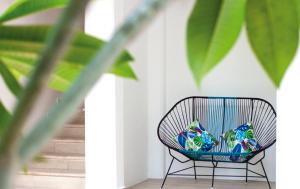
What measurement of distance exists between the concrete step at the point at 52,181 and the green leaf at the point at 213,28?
17.0 ft

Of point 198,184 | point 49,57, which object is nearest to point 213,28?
point 49,57

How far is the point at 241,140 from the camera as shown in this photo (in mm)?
5469

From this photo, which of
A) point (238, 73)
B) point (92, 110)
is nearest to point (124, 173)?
point (92, 110)

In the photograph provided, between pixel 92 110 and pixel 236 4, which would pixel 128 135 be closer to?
pixel 92 110

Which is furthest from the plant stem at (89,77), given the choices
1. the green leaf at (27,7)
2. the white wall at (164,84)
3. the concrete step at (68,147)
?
the concrete step at (68,147)

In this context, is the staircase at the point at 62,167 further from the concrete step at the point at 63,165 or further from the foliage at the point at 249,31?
the foliage at the point at 249,31

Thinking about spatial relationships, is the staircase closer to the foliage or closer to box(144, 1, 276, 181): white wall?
box(144, 1, 276, 181): white wall

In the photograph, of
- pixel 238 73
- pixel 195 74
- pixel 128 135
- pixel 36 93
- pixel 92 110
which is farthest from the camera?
pixel 238 73

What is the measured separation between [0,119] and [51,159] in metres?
5.55

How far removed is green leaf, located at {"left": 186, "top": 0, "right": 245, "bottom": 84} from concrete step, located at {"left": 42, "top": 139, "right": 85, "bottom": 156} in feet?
18.7

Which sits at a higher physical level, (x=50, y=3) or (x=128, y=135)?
(x=50, y=3)

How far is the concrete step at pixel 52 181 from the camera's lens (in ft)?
18.3

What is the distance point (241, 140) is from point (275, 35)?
5.05 meters

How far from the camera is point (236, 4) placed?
1.69ft
